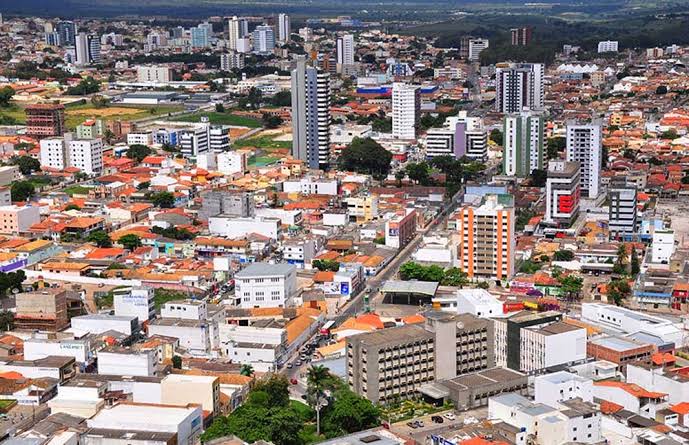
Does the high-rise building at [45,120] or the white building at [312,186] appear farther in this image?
the high-rise building at [45,120]

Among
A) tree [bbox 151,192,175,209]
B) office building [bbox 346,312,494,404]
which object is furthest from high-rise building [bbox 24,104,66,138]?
office building [bbox 346,312,494,404]

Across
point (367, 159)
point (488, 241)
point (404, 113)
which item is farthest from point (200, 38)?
point (488, 241)

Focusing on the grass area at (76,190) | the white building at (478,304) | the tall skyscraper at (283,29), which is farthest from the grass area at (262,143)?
the tall skyscraper at (283,29)

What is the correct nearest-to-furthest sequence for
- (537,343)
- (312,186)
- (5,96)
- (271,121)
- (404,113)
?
(537,343) → (312,186) → (404,113) → (271,121) → (5,96)

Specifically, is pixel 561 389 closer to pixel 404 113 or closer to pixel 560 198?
pixel 560 198

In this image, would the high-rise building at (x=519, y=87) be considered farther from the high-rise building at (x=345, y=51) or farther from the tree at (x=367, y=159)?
the high-rise building at (x=345, y=51)

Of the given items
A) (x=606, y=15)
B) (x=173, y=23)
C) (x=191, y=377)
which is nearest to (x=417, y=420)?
(x=191, y=377)
